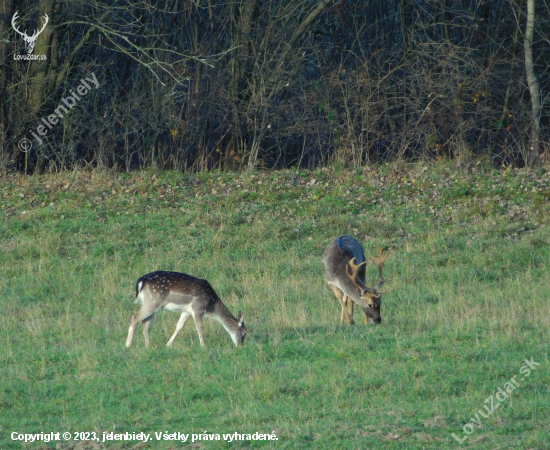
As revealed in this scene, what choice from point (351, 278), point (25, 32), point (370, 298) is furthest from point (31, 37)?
point (370, 298)

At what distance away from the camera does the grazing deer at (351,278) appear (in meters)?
11.0

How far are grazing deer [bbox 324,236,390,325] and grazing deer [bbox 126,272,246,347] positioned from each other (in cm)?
171

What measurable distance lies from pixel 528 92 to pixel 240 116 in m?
7.44

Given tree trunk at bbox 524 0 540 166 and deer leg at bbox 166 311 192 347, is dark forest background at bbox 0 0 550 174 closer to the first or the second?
tree trunk at bbox 524 0 540 166

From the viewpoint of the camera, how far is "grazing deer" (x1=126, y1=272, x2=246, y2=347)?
9.94 meters

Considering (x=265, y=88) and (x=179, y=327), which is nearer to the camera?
(x=179, y=327)

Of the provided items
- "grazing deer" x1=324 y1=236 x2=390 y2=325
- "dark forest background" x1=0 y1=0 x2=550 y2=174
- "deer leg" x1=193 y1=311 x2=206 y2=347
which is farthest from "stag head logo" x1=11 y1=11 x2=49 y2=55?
"deer leg" x1=193 y1=311 x2=206 y2=347

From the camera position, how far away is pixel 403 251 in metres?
14.8

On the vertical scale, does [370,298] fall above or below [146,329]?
above

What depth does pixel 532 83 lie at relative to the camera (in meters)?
21.6

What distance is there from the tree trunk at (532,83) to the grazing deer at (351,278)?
9852mm

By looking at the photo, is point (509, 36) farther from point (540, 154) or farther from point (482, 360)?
point (482, 360)

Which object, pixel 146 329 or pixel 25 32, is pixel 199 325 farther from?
pixel 25 32

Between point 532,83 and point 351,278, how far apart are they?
12.2 m
